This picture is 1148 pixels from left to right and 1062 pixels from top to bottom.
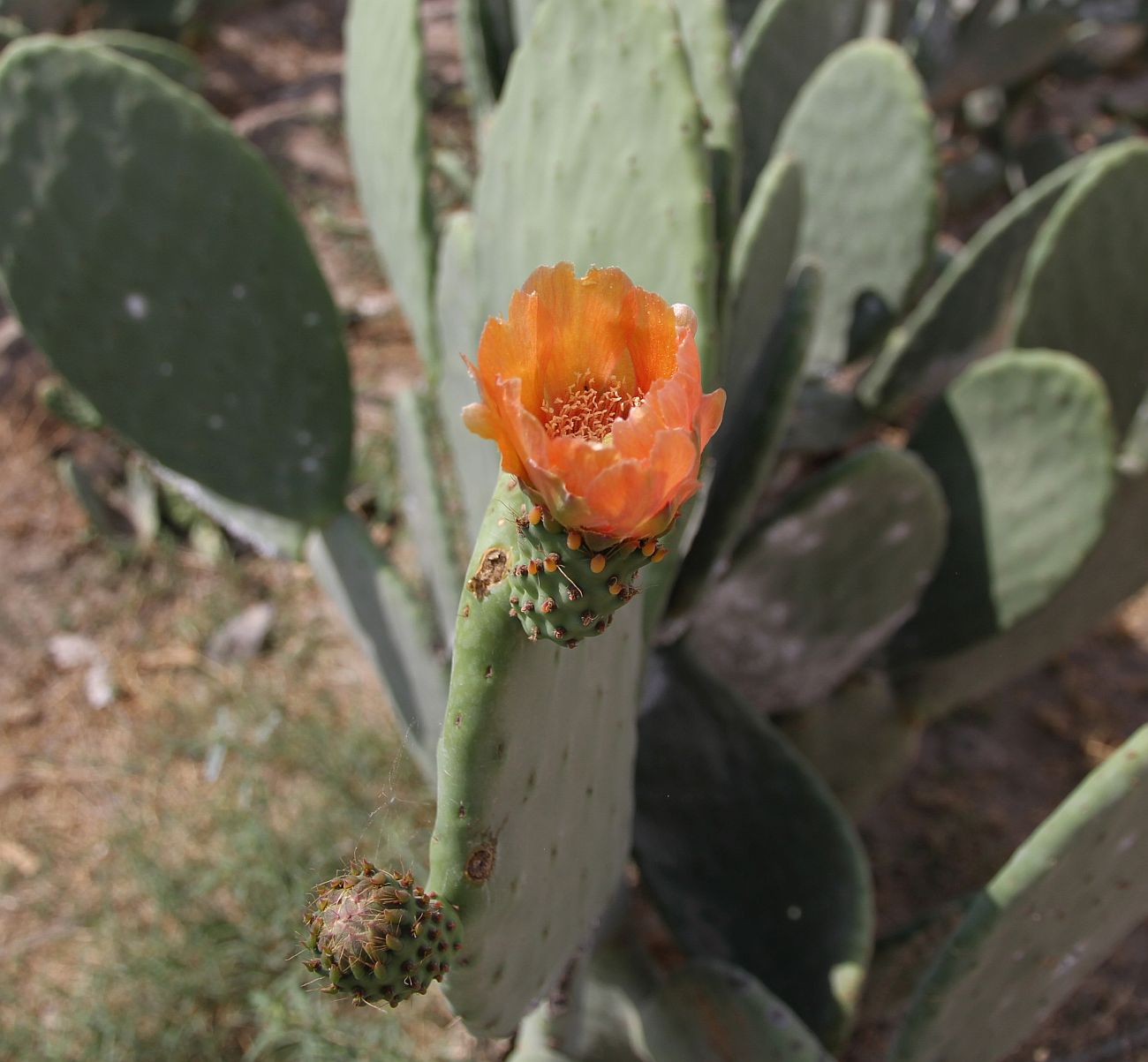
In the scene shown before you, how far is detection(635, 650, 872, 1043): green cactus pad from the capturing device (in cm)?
132

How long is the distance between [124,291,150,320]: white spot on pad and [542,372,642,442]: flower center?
3.58 ft

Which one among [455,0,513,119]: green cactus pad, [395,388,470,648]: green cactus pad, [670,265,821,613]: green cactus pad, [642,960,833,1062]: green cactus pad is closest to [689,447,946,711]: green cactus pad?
[670,265,821,613]: green cactus pad

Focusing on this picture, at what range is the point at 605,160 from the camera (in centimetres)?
106

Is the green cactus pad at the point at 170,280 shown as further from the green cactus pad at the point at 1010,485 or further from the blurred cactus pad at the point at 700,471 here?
the green cactus pad at the point at 1010,485

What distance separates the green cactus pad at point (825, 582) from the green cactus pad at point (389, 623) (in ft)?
1.19

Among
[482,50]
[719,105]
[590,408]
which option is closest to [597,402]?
[590,408]

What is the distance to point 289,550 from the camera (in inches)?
61.8

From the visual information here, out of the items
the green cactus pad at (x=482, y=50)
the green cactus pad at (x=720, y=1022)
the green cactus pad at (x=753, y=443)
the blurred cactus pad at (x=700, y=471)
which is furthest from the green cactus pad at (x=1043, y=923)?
the green cactus pad at (x=482, y=50)

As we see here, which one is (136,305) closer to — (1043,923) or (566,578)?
(566,578)

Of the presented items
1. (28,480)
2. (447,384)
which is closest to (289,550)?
(447,384)

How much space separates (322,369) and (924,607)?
0.96m

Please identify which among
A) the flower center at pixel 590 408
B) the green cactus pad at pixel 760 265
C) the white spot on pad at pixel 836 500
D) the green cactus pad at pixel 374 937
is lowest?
the white spot on pad at pixel 836 500

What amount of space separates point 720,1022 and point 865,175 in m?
1.33

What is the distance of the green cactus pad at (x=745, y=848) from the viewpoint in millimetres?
1322
